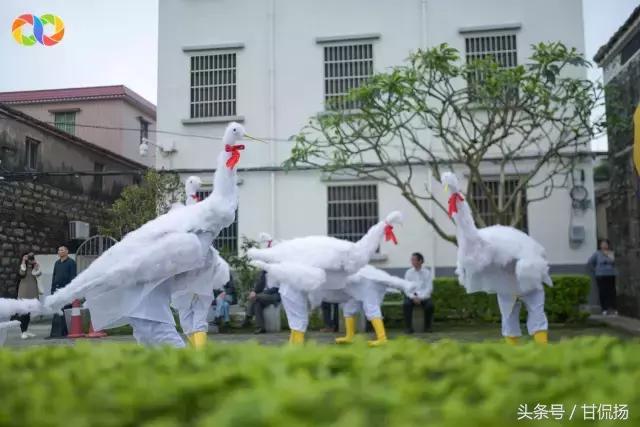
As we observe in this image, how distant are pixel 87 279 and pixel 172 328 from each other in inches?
32.7

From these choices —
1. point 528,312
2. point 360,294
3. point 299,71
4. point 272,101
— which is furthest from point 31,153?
point 528,312

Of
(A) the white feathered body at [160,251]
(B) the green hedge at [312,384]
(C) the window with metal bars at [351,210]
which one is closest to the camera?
(B) the green hedge at [312,384]

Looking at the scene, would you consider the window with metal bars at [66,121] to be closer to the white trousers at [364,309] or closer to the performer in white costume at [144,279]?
the white trousers at [364,309]

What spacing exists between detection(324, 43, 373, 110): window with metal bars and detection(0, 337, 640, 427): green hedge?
43.5ft

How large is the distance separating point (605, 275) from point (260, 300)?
6835mm

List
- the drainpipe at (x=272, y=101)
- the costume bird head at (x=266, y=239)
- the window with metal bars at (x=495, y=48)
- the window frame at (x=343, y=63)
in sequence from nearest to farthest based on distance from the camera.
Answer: the costume bird head at (x=266, y=239)
the window with metal bars at (x=495, y=48)
the drainpipe at (x=272, y=101)
the window frame at (x=343, y=63)

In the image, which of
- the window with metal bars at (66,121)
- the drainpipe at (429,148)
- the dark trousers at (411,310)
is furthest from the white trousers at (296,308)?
the window with metal bars at (66,121)

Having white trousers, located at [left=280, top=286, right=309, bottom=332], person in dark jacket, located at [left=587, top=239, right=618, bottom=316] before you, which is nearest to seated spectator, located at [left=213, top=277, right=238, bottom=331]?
white trousers, located at [left=280, top=286, right=309, bottom=332]

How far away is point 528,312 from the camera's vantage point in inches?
311

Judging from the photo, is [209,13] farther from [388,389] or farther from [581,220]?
[388,389]

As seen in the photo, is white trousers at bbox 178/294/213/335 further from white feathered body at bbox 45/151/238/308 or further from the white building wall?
the white building wall

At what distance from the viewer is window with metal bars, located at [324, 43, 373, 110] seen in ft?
51.1

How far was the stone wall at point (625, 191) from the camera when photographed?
38.3ft

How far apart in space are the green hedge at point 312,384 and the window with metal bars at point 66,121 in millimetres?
20310
